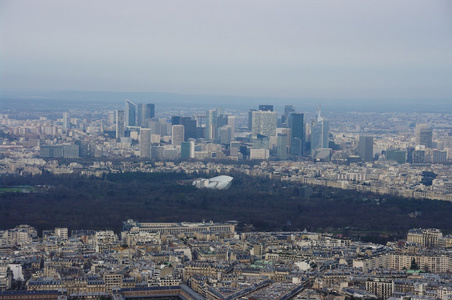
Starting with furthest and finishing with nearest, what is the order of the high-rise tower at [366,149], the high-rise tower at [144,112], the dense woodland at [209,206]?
the high-rise tower at [144,112]
the high-rise tower at [366,149]
the dense woodland at [209,206]

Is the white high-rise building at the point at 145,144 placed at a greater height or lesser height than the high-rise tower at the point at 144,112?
lesser

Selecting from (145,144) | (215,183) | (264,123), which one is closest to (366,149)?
(264,123)

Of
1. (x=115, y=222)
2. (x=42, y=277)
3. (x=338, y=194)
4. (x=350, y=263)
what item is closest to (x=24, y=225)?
(x=115, y=222)

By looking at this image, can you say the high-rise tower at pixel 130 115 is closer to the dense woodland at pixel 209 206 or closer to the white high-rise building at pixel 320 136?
the white high-rise building at pixel 320 136

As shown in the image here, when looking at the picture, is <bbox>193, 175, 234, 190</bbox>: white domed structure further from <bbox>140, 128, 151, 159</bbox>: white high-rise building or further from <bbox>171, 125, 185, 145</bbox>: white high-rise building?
<bbox>171, 125, 185, 145</bbox>: white high-rise building

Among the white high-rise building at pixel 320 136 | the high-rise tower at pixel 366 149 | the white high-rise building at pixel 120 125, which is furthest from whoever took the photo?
the white high-rise building at pixel 120 125

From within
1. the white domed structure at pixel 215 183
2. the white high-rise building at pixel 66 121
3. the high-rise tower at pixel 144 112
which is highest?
the high-rise tower at pixel 144 112

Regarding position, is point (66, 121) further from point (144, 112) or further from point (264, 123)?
point (264, 123)

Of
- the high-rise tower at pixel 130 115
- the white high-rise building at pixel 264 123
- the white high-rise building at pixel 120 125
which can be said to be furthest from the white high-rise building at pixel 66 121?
the white high-rise building at pixel 264 123

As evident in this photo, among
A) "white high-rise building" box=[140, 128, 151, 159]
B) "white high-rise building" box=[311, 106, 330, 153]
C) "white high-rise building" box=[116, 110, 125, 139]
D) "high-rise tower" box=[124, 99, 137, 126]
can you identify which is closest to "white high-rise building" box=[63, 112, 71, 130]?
"white high-rise building" box=[116, 110, 125, 139]
